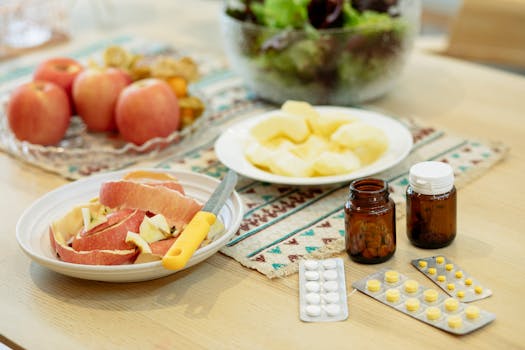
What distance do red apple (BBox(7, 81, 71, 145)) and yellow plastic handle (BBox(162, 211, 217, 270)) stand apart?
0.52m

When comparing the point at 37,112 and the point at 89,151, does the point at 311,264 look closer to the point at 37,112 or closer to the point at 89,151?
the point at 89,151

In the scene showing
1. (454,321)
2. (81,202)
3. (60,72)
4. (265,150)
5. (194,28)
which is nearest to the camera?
(454,321)

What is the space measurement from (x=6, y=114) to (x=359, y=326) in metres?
0.83

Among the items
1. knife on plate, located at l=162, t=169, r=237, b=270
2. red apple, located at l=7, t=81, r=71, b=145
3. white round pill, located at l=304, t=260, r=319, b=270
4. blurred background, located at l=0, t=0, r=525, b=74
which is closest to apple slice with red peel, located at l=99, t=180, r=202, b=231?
knife on plate, located at l=162, t=169, r=237, b=270

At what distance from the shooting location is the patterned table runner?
3.35ft

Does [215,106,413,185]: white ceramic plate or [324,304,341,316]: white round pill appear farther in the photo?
[215,106,413,185]: white ceramic plate

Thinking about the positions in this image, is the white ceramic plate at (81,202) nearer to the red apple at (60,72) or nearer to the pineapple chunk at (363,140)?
Answer: the pineapple chunk at (363,140)

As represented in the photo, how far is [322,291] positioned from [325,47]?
62 cm

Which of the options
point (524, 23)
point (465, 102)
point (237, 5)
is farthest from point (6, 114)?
point (524, 23)

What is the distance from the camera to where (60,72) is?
1444 millimetres

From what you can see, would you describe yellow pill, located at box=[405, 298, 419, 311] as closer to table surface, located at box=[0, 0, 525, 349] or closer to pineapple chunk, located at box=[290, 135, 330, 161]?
table surface, located at box=[0, 0, 525, 349]

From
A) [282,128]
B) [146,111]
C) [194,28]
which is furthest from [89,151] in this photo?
[194,28]

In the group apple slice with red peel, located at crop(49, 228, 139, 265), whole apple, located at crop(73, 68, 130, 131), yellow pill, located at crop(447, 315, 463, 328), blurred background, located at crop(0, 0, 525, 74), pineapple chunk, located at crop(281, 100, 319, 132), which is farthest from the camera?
blurred background, located at crop(0, 0, 525, 74)

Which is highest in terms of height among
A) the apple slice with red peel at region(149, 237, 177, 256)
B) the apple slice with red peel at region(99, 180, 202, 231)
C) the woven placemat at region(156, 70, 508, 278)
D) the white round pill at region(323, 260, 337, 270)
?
the apple slice with red peel at region(99, 180, 202, 231)
